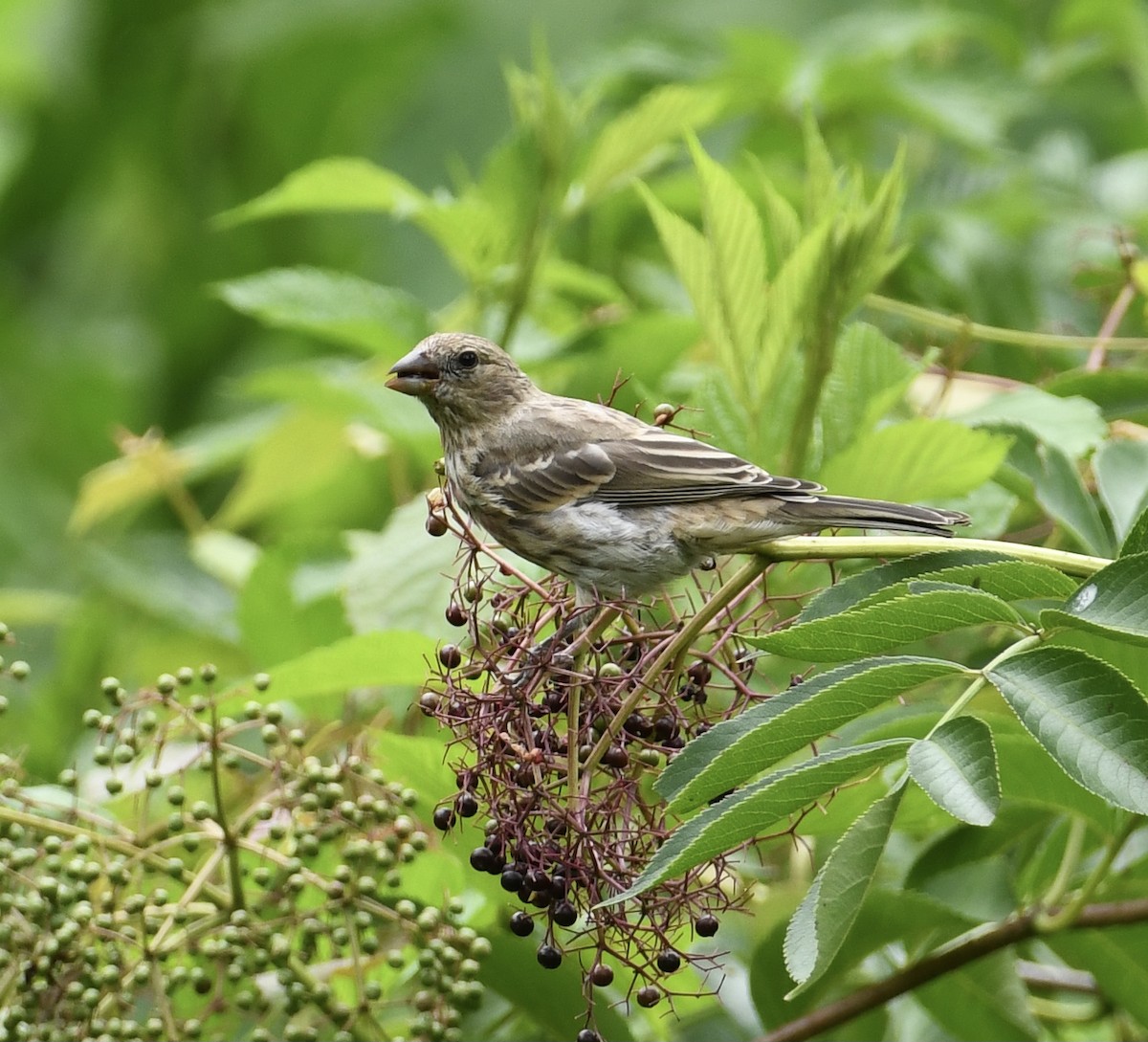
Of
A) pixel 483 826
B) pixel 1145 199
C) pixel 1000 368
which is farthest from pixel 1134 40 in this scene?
pixel 483 826

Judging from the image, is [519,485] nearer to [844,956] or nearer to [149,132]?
[844,956]

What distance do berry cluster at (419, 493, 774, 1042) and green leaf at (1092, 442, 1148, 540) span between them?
0.65 meters

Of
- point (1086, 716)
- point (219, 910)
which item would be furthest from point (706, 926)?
point (219, 910)

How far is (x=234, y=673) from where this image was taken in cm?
373

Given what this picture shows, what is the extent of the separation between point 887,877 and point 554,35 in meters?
4.84

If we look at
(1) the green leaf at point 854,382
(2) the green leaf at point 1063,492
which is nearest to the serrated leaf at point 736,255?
(1) the green leaf at point 854,382

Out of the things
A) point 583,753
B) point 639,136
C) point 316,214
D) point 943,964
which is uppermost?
point 639,136

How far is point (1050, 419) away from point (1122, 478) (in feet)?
0.57

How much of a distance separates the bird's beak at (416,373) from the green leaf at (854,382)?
780 mm

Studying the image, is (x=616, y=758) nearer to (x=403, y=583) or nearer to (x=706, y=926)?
(x=706, y=926)

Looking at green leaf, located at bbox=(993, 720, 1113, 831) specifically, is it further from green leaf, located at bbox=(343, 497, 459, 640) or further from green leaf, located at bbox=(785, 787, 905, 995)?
green leaf, located at bbox=(343, 497, 459, 640)

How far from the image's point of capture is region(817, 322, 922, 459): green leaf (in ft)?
8.82

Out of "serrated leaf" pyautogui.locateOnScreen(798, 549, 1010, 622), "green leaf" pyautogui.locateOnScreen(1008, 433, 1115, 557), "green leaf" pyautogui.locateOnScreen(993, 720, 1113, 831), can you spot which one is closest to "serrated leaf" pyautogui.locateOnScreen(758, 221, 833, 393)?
"green leaf" pyautogui.locateOnScreen(1008, 433, 1115, 557)

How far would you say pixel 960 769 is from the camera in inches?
67.7
